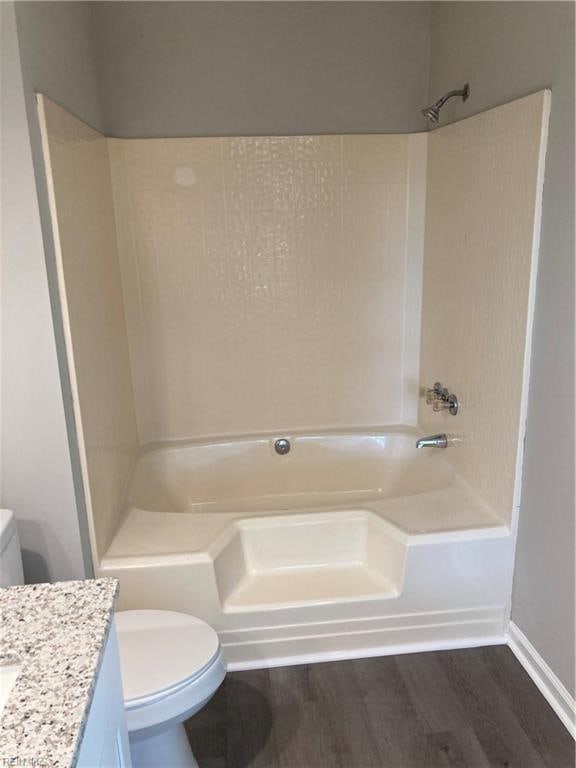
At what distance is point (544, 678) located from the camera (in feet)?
6.56

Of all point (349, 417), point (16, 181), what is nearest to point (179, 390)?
point (349, 417)

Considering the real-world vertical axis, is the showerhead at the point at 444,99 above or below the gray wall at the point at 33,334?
above

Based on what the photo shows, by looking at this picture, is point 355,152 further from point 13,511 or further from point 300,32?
Answer: point 13,511

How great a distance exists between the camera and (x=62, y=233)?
5.95ft

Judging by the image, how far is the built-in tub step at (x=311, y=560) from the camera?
2.20 m

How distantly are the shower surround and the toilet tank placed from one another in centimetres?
29

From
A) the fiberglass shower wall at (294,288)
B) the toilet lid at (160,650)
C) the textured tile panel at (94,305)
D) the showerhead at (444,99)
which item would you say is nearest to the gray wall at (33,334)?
the textured tile panel at (94,305)

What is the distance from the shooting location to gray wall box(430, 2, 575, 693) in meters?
1.76

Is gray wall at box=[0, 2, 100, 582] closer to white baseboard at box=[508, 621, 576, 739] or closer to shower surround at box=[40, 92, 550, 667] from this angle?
shower surround at box=[40, 92, 550, 667]

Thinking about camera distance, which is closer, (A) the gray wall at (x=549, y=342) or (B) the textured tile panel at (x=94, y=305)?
(A) the gray wall at (x=549, y=342)

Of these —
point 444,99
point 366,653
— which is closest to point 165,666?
point 366,653

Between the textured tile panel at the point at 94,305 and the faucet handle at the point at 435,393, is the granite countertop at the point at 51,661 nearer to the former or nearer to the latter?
the textured tile panel at the point at 94,305

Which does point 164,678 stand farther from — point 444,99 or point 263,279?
point 444,99

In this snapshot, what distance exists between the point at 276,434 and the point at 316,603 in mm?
→ 1115
